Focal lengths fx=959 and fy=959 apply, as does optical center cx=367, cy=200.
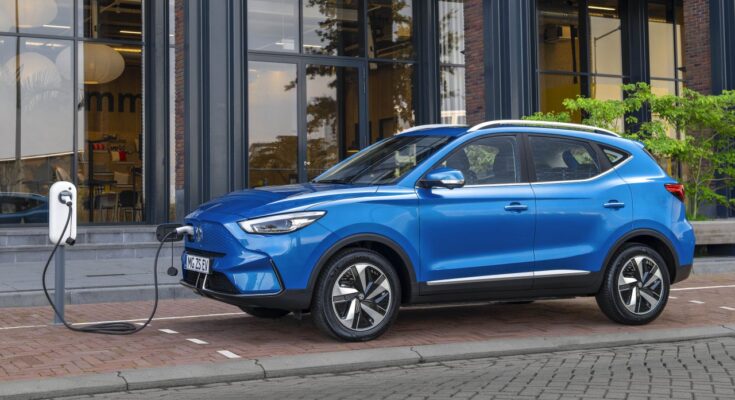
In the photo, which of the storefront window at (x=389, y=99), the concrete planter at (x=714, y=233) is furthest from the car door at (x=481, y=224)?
the storefront window at (x=389, y=99)

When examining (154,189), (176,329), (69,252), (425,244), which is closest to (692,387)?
(425,244)

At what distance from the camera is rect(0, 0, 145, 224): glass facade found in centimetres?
1672

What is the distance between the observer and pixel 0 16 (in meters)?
16.8

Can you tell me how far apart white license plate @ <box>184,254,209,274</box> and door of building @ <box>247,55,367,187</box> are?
10.6 meters

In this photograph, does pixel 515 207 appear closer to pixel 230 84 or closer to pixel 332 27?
pixel 230 84

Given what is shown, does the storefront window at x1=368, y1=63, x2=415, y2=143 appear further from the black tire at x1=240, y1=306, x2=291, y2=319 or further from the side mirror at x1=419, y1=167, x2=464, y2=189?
the side mirror at x1=419, y1=167, x2=464, y2=189

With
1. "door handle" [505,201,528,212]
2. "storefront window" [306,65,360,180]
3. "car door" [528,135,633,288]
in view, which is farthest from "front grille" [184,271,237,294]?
"storefront window" [306,65,360,180]

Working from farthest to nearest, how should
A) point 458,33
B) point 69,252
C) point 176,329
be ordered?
point 458,33 < point 69,252 < point 176,329

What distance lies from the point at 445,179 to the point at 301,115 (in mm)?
11754

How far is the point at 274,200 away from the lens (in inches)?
286

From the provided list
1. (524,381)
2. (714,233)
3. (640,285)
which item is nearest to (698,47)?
(714,233)

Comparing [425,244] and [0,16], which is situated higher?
[0,16]

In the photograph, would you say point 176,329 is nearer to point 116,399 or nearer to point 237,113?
point 116,399

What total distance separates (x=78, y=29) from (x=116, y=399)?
13.0 meters
